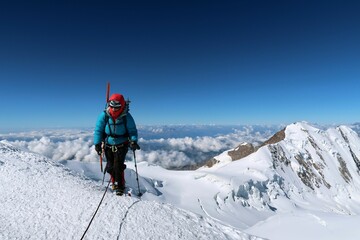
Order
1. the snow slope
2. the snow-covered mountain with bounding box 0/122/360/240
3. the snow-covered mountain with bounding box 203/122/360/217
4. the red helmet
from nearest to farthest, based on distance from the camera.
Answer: the snow slope < the snow-covered mountain with bounding box 0/122/360/240 < the red helmet < the snow-covered mountain with bounding box 203/122/360/217

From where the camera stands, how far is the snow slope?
5461 millimetres

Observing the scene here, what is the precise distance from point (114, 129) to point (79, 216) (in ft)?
9.48

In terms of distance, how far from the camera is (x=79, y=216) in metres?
6.06

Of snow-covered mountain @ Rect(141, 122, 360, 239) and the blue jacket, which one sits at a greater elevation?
the blue jacket

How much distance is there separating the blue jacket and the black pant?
20cm

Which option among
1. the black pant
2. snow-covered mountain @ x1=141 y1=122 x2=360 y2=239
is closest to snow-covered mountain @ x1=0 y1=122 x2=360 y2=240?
snow-covered mountain @ x1=141 y1=122 x2=360 y2=239

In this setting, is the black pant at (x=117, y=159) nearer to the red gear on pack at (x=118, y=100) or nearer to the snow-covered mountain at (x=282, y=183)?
the red gear on pack at (x=118, y=100)

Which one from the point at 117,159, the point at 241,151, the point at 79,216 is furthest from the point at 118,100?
the point at 241,151

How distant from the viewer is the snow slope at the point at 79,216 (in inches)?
215

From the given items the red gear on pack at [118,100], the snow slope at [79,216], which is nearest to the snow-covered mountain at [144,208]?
the snow slope at [79,216]

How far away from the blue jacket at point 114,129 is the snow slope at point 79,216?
1.74 m

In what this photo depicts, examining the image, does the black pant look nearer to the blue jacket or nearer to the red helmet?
the blue jacket

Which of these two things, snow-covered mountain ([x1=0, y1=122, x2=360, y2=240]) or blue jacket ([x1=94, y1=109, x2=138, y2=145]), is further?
blue jacket ([x1=94, y1=109, x2=138, y2=145])

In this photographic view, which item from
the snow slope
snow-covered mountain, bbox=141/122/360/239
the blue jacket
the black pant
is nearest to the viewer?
the snow slope
